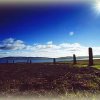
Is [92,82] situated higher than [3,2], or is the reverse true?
[3,2]

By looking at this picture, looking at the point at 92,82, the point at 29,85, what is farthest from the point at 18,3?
the point at 92,82

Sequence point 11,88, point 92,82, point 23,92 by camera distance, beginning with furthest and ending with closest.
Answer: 1. point 92,82
2. point 11,88
3. point 23,92

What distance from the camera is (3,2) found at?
5676 millimetres

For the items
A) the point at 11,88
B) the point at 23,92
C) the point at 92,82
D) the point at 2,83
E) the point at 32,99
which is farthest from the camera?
the point at 92,82

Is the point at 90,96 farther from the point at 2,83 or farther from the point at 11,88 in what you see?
the point at 2,83

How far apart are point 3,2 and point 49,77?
8.61 ft

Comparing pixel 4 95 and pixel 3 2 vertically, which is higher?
pixel 3 2

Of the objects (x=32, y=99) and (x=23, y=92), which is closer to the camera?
(x=32, y=99)

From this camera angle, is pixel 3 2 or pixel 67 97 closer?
pixel 67 97

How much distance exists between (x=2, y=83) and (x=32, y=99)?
1414 millimetres

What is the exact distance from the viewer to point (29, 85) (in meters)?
5.98

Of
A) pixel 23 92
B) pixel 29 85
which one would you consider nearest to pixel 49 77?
pixel 29 85

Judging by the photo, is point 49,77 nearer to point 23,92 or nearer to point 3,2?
point 23,92

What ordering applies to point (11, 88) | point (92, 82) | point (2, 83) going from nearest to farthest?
point (11, 88), point (2, 83), point (92, 82)
